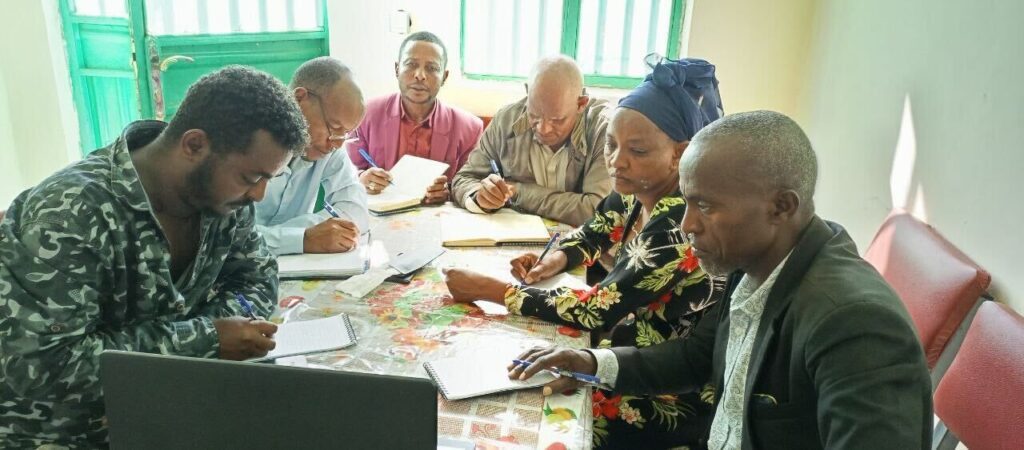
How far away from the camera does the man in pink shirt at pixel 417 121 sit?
120 inches

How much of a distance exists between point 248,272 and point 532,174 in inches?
54.6

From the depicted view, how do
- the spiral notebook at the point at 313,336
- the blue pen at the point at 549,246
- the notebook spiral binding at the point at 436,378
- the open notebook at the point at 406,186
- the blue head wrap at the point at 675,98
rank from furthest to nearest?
the open notebook at the point at 406,186 → the blue pen at the point at 549,246 → the blue head wrap at the point at 675,98 → the spiral notebook at the point at 313,336 → the notebook spiral binding at the point at 436,378

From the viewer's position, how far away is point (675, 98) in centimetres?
167

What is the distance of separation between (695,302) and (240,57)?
2923 millimetres

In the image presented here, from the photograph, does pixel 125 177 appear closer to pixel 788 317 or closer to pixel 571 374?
pixel 571 374

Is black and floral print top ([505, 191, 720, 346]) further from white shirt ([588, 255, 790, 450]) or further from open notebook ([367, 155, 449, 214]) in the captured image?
open notebook ([367, 155, 449, 214])

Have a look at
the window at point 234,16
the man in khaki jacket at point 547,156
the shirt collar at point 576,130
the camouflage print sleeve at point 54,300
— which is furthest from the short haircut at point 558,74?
the window at point 234,16

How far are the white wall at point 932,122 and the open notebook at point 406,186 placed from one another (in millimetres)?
1603

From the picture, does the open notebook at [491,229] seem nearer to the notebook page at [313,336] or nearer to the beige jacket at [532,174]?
the beige jacket at [532,174]

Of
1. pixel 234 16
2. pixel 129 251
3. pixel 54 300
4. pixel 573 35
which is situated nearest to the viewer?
pixel 54 300

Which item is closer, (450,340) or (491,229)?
(450,340)

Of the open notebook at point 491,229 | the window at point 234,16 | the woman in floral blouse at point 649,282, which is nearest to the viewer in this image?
the woman in floral blouse at point 649,282

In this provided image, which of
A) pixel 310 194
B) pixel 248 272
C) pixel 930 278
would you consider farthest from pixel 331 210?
pixel 930 278

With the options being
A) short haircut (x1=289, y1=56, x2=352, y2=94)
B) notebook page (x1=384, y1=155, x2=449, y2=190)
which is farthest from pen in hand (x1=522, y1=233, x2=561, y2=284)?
short haircut (x1=289, y1=56, x2=352, y2=94)
